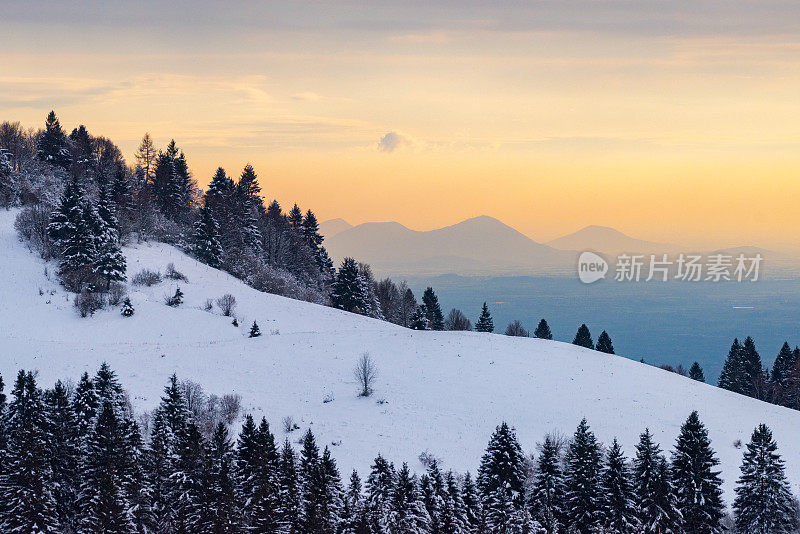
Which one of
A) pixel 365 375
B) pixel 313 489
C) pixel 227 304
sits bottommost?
pixel 313 489

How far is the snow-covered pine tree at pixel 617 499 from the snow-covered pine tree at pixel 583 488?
37cm

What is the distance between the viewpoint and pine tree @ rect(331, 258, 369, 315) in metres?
96.9

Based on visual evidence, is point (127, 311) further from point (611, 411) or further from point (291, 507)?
point (611, 411)

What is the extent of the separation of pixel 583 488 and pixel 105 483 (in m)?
24.5

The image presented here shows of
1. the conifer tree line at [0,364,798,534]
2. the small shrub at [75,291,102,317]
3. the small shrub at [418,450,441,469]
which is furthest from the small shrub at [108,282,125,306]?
the small shrub at [418,450,441,469]

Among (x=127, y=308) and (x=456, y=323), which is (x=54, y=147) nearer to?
(x=127, y=308)

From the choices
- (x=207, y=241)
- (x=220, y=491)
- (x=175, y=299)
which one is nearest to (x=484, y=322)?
(x=207, y=241)

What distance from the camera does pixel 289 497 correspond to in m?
37.8

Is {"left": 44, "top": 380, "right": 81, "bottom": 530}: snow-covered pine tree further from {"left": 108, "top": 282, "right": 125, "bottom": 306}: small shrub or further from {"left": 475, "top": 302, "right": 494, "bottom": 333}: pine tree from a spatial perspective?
{"left": 475, "top": 302, "right": 494, "bottom": 333}: pine tree

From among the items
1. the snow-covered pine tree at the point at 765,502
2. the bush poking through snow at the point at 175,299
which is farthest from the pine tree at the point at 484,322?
the snow-covered pine tree at the point at 765,502

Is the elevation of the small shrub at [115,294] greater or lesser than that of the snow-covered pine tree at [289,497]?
greater

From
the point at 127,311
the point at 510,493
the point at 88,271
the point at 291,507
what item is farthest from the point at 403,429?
the point at 88,271

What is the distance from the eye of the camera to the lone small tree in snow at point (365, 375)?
57.0 meters

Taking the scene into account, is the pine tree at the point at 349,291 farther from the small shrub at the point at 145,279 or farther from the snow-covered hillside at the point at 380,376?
the small shrub at the point at 145,279
